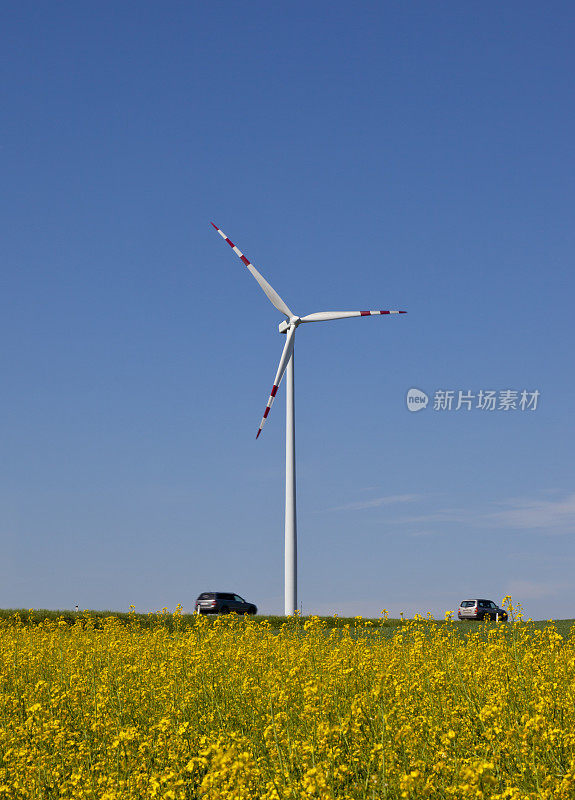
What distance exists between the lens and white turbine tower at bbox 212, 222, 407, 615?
123 ft

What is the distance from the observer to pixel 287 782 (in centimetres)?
698

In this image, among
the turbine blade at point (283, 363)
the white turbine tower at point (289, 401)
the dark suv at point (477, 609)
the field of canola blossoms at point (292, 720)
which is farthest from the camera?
the dark suv at point (477, 609)

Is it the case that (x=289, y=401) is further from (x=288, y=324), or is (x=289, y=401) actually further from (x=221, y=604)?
(x=221, y=604)

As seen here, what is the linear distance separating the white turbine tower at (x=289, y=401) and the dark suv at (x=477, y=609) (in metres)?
14.1

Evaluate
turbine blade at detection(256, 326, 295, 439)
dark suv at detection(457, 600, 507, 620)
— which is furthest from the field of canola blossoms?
dark suv at detection(457, 600, 507, 620)

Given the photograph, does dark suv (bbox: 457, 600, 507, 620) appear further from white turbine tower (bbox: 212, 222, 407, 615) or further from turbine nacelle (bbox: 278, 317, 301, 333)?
turbine nacelle (bbox: 278, 317, 301, 333)

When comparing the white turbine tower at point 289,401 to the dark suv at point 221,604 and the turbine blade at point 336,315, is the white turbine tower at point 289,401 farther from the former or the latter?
the dark suv at point 221,604

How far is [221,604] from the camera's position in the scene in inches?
1720

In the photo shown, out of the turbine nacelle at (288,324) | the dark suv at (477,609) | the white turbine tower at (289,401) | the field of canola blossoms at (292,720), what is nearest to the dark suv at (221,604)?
the white turbine tower at (289,401)

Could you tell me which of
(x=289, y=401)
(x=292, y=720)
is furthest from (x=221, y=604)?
(x=292, y=720)

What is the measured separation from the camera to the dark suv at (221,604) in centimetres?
4347

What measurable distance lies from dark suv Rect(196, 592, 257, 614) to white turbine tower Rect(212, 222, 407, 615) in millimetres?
7165

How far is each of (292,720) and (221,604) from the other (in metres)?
35.7

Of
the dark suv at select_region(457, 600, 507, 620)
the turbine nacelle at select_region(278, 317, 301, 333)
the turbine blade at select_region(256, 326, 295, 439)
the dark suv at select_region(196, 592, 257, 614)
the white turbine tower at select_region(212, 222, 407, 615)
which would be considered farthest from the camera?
the dark suv at select_region(457, 600, 507, 620)
